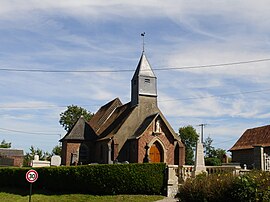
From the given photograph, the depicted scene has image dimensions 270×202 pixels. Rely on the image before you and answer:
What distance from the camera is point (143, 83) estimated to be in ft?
127

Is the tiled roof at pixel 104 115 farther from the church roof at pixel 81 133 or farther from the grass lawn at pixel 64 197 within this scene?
the grass lawn at pixel 64 197

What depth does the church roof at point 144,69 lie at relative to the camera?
38.9 metres

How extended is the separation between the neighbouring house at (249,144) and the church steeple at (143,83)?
1300 cm

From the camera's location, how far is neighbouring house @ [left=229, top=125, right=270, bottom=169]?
142 ft

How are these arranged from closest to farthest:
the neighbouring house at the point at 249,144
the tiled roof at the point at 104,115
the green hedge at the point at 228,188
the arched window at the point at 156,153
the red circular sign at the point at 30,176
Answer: the green hedge at the point at 228,188 → the red circular sign at the point at 30,176 → the arched window at the point at 156,153 → the neighbouring house at the point at 249,144 → the tiled roof at the point at 104,115

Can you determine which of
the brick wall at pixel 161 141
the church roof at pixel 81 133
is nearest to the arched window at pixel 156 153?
the brick wall at pixel 161 141

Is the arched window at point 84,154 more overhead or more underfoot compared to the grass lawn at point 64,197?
more overhead

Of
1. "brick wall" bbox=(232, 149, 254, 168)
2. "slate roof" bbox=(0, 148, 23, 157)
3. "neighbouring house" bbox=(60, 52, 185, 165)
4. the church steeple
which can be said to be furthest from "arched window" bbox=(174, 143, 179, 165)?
"slate roof" bbox=(0, 148, 23, 157)

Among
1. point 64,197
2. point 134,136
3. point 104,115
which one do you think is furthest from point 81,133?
point 64,197

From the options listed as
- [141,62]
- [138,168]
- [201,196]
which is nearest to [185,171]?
[138,168]

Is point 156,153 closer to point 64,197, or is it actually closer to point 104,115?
point 104,115

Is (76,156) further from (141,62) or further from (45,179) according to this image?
(45,179)

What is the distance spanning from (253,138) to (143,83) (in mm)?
16615

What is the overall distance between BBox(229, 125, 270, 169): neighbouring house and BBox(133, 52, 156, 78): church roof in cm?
1386
